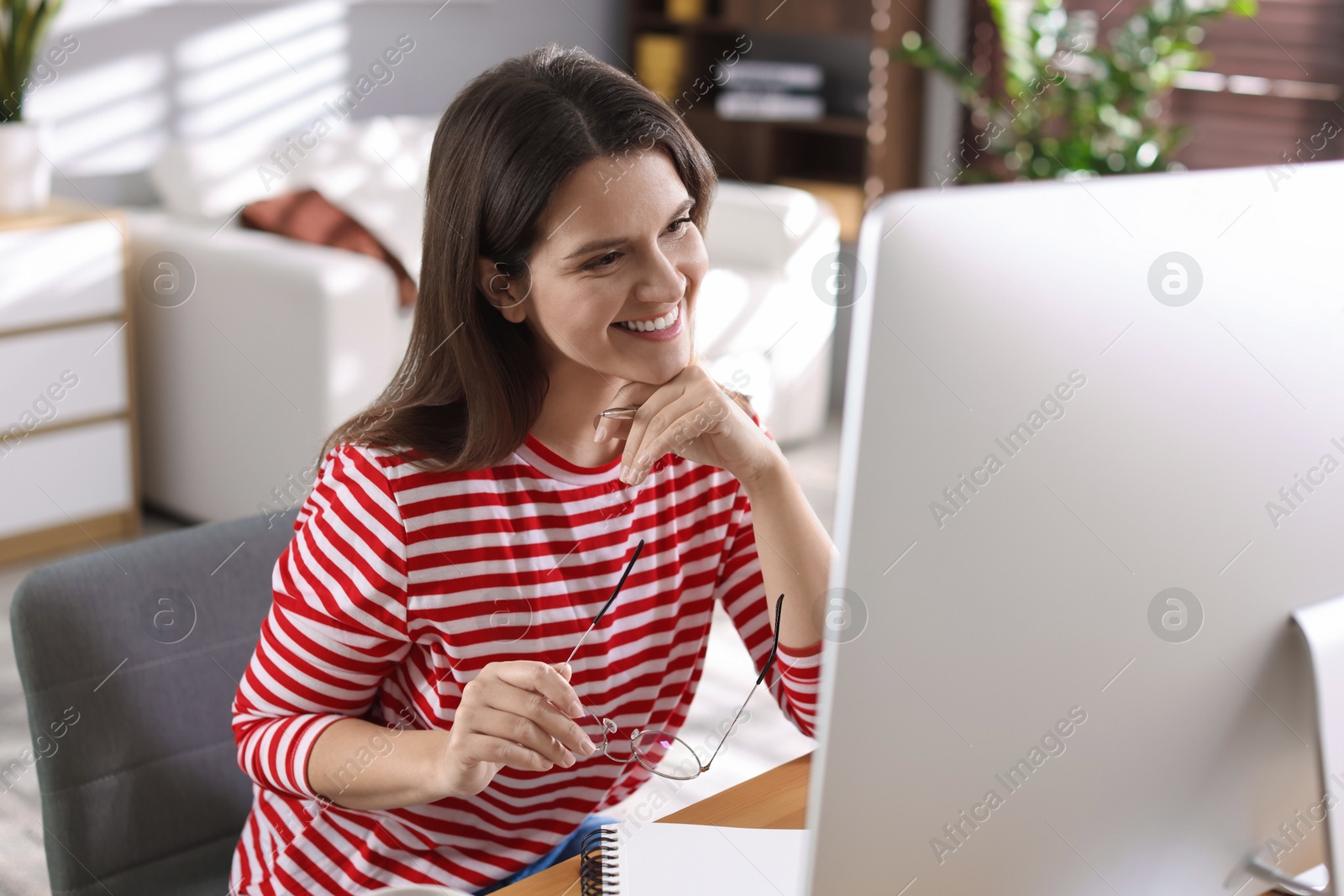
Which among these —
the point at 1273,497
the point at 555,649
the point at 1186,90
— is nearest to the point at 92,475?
the point at 555,649

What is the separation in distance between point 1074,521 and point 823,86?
4.45 meters

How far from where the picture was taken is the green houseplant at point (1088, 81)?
3445mm

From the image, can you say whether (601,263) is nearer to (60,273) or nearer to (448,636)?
(448,636)

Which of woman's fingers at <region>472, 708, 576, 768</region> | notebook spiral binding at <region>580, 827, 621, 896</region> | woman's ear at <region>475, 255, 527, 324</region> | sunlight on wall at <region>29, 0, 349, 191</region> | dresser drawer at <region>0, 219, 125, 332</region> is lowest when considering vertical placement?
dresser drawer at <region>0, 219, 125, 332</region>

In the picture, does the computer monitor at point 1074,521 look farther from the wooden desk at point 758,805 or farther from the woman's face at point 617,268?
the woman's face at point 617,268

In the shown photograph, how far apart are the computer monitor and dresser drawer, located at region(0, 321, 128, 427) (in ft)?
8.86

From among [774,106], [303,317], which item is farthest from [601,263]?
[774,106]

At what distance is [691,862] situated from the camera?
839mm

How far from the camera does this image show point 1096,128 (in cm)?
361

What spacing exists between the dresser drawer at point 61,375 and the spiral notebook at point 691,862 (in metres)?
2.38

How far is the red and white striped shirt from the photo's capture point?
935 millimetres

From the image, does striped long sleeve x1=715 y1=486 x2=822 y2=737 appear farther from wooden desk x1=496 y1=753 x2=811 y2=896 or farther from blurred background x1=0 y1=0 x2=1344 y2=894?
blurred background x1=0 y1=0 x2=1344 y2=894

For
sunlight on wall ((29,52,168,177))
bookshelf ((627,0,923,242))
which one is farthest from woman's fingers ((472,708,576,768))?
bookshelf ((627,0,923,242))

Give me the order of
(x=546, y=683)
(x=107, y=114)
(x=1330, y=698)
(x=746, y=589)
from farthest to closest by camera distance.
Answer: (x=107, y=114), (x=746, y=589), (x=546, y=683), (x=1330, y=698)
